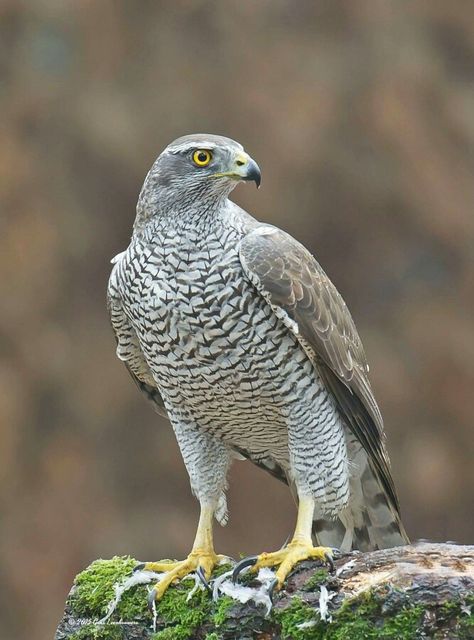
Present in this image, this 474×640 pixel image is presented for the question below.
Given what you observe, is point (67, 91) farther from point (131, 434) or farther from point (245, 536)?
point (245, 536)

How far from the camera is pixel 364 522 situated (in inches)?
201

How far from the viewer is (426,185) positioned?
9.20 m

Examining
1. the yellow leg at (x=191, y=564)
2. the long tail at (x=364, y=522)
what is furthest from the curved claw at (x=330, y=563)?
the long tail at (x=364, y=522)

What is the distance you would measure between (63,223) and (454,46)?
3.80 m

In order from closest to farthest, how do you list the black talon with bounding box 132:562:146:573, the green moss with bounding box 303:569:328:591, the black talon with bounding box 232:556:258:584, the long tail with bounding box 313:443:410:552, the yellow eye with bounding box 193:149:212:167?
1. the green moss with bounding box 303:569:328:591
2. the black talon with bounding box 232:556:258:584
3. the yellow eye with bounding box 193:149:212:167
4. the black talon with bounding box 132:562:146:573
5. the long tail with bounding box 313:443:410:552

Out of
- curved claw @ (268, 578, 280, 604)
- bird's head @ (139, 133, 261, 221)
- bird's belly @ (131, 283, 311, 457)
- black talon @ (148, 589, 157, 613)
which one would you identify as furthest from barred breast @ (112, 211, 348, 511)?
black talon @ (148, 589, 157, 613)

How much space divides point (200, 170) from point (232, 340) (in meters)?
0.75

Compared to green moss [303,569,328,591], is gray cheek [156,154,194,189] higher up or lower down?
higher up

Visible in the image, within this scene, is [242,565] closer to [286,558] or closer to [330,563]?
[286,558]

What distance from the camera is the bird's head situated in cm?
450

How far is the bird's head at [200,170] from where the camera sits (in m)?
4.50

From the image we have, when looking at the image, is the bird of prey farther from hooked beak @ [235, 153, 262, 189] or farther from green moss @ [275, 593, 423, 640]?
green moss @ [275, 593, 423, 640]

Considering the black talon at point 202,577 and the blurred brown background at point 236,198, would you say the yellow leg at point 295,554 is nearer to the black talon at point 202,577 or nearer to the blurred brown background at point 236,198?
the black talon at point 202,577

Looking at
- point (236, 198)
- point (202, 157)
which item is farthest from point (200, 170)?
point (236, 198)
